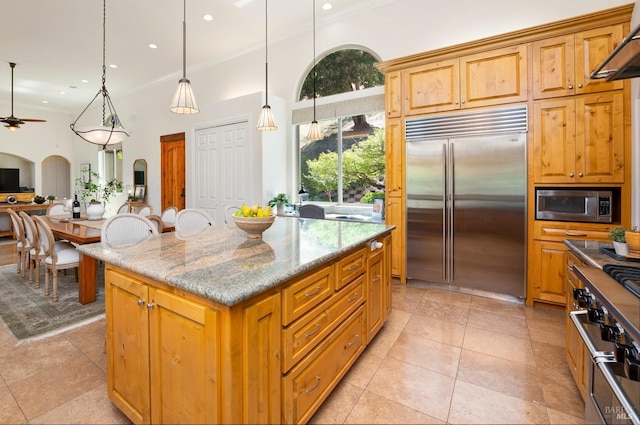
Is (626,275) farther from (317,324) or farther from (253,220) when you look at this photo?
(253,220)

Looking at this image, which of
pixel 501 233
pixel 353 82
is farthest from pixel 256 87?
pixel 501 233

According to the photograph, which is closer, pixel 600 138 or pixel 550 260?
pixel 600 138

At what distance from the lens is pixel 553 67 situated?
2.89 m

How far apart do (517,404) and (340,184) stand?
3638 millimetres

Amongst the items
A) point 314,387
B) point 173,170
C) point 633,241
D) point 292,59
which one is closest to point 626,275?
point 633,241

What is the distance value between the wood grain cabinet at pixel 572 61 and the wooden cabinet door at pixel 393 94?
1.31 m

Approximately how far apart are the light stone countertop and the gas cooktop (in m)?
1.17

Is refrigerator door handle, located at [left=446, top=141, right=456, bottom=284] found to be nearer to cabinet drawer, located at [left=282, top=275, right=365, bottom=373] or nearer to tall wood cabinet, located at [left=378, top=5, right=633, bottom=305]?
tall wood cabinet, located at [left=378, top=5, right=633, bottom=305]

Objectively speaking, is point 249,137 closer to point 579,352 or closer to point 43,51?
point 43,51

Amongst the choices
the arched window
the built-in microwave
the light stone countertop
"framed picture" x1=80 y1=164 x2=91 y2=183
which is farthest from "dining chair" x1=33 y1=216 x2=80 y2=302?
"framed picture" x1=80 y1=164 x2=91 y2=183

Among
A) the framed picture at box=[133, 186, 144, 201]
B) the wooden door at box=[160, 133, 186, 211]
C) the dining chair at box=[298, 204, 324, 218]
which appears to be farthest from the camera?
the framed picture at box=[133, 186, 144, 201]

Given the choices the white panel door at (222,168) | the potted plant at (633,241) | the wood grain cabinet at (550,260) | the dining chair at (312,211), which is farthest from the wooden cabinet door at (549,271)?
the white panel door at (222,168)

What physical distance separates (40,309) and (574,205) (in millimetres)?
5180

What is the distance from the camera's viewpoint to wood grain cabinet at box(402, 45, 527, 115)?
3.04 metres
